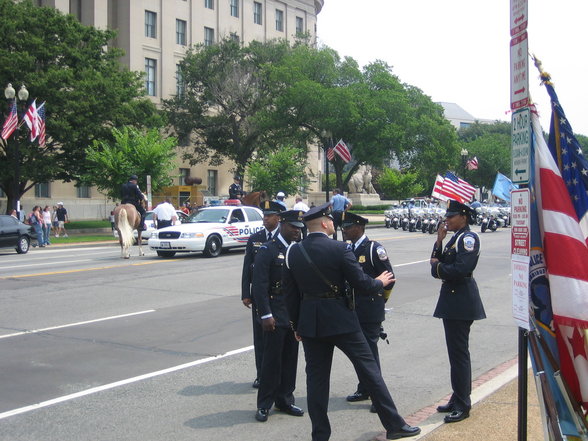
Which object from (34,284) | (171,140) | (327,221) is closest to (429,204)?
(171,140)

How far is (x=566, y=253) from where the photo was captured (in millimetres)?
4492

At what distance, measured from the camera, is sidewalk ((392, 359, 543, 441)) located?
545 centimetres

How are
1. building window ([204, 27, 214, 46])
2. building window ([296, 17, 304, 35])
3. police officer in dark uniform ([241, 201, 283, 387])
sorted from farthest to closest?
building window ([296, 17, 304, 35]) → building window ([204, 27, 214, 46]) → police officer in dark uniform ([241, 201, 283, 387])

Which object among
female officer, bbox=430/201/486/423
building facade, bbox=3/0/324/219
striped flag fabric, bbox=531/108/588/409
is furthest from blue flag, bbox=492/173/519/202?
building facade, bbox=3/0/324/219

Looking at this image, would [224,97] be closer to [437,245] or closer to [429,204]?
[429,204]

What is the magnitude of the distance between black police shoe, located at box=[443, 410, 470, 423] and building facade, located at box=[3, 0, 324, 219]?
45.3 metres

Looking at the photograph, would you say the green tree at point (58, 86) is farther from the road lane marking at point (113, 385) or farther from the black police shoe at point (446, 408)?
the black police shoe at point (446, 408)

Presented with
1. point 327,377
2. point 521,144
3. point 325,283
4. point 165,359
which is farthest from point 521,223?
point 165,359

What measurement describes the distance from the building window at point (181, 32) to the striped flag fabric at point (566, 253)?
60090 millimetres

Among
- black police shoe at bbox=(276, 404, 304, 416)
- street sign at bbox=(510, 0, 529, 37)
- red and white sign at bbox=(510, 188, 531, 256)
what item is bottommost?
black police shoe at bbox=(276, 404, 304, 416)

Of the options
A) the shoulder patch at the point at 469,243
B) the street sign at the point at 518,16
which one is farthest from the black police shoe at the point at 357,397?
the street sign at the point at 518,16

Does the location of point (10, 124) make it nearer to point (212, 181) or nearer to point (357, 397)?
point (357, 397)

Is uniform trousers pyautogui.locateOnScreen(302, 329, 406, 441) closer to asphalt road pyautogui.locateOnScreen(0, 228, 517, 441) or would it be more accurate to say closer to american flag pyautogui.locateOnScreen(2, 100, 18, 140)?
asphalt road pyautogui.locateOnScreen(0, 228, 517, 441)

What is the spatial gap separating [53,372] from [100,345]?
1.37 meters
